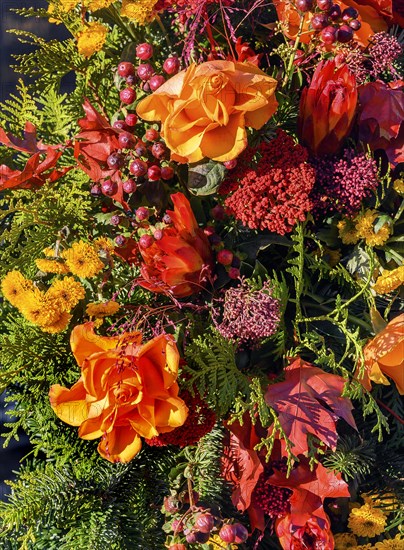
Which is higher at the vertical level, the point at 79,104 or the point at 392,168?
the point at 79,104

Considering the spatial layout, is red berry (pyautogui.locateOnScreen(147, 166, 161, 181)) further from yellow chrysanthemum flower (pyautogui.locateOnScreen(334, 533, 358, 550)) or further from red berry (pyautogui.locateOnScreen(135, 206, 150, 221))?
yellow chrysanthemum flower (pyautogui.locateOnScreen(334, 533, 358, 550))

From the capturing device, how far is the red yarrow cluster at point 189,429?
57cm

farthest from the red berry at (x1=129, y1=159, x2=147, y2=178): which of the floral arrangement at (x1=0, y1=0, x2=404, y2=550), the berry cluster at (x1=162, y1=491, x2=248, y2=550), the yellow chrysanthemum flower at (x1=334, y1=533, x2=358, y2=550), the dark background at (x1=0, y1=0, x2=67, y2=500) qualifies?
the dark background at (x1=0, y1=0, x2=67, y2=500)

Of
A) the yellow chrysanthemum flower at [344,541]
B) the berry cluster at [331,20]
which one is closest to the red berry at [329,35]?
the berry cluster at [331,20]

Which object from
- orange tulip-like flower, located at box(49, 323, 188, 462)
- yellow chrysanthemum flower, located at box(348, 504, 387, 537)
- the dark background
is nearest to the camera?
orange tulip-like flower, located at box(49, 323, 188, 462)

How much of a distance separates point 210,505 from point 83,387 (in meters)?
0.14

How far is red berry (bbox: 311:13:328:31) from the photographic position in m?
0.58

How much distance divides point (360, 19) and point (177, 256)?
27 centimetres

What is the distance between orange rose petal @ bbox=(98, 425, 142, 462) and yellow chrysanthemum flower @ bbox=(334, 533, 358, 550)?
23 cm

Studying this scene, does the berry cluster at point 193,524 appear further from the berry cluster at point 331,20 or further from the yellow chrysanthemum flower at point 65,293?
the berry cluster at point 331,20

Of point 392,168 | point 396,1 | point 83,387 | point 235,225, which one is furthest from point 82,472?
point 396,1

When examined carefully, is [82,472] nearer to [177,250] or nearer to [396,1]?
[177,250]

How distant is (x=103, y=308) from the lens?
0.56 m

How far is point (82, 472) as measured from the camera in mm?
603
